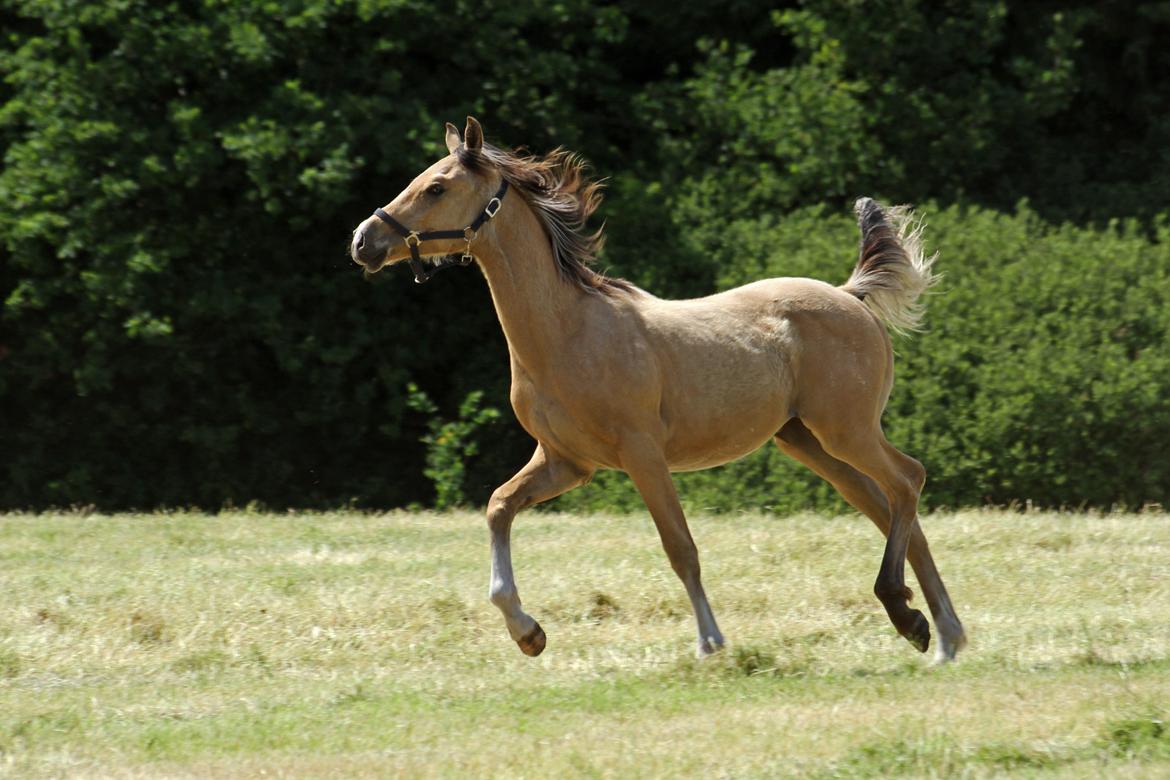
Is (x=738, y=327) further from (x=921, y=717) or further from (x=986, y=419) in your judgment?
(x=986, y=419)

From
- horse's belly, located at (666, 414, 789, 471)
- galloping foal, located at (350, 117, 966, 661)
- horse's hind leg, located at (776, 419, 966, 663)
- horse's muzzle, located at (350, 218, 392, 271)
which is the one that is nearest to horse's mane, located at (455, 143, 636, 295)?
galloping foal, located at (350, 117, 966, 661)

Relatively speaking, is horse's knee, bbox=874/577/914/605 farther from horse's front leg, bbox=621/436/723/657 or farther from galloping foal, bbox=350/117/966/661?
horse's front leg, bbox=621/436/723/657

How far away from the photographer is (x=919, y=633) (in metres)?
8.07

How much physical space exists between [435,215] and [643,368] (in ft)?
4.10

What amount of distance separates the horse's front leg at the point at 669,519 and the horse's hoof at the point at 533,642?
2.38 ft

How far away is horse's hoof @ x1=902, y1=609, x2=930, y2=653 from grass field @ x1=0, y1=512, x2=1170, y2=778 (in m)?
0.12

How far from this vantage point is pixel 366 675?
805 centimetres

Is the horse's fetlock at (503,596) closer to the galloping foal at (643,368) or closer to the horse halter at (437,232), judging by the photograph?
the galloping foal at (643,368)

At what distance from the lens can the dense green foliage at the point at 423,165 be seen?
15461 mm

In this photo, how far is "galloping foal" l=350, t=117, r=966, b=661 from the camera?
25.5ft

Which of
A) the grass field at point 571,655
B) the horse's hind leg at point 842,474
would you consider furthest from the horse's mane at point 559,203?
the grass field at point 571,655

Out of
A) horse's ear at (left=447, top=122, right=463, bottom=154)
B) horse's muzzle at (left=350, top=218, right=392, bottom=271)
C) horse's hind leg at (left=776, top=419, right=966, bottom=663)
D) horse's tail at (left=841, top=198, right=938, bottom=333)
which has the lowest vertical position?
horse's hind leg at (left=776, top=419, right=966, bottom=663)

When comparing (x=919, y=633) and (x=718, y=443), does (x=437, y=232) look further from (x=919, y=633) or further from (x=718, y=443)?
(x=919, y=633)

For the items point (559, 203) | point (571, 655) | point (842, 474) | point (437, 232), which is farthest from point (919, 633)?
point (437, 232)
